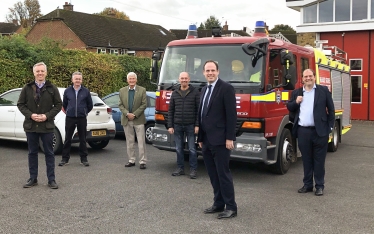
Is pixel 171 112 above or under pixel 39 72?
under

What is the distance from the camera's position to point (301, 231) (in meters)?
4.90

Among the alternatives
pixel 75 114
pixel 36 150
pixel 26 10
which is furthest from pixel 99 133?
pixel 26 10

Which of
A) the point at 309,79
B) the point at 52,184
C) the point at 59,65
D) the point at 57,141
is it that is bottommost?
the point at 52,184

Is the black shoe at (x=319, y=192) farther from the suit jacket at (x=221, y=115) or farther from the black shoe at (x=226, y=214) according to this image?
the suit jacket at (x=221, y=115)

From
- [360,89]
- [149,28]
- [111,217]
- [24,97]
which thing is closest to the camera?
[111,217]

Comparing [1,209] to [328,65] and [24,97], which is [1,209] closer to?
[24,97]

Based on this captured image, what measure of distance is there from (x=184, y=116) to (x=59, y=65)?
10192 millimetres

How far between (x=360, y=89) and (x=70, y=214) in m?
18.6

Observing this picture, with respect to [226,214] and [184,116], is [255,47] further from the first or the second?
[226,214]

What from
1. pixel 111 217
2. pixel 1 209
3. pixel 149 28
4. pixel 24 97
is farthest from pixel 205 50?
pixel 149 28

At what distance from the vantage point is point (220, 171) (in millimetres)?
5297

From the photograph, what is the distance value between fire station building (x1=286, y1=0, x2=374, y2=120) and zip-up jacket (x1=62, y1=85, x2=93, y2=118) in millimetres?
15394

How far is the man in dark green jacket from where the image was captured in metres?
6.70

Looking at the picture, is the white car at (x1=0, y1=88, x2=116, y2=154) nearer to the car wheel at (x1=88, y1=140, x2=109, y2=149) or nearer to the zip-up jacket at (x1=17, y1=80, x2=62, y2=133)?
the car wheel at (x1=88, y1=140, x2=109, y2=149)
